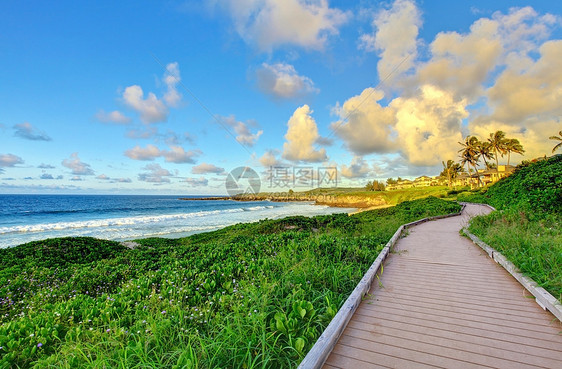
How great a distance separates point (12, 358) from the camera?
2965 millimetres

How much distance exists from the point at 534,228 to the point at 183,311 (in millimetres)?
9694

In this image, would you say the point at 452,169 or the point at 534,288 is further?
the point at 452,169

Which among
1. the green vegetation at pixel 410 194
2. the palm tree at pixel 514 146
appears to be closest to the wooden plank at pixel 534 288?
the green vegetation at pixel 410 194

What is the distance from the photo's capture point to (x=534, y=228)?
24.4ft

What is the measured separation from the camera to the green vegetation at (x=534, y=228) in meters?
4.53

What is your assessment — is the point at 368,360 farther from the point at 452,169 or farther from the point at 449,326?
the point at 452,169

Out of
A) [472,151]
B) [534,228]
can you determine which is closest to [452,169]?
[472,151]

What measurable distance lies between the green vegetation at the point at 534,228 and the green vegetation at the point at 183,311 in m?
2.93

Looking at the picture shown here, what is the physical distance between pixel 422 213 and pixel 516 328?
15102 millimetres

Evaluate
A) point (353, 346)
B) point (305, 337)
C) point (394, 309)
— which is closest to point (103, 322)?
point (305, 337)

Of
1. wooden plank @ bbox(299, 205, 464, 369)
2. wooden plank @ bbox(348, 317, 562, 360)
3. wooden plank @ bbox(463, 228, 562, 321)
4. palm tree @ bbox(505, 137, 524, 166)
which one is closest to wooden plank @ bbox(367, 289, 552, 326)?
wooden plank @ bbox(463, 228, 562, 321)

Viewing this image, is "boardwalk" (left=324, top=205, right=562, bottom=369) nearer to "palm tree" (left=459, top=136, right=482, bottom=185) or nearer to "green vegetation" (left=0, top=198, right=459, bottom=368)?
"green vegetation" (left=0, top=198, right=459, bottom=368)

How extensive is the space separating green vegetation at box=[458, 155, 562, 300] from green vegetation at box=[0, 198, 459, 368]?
9.60ft

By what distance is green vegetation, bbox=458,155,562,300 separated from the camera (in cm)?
453
